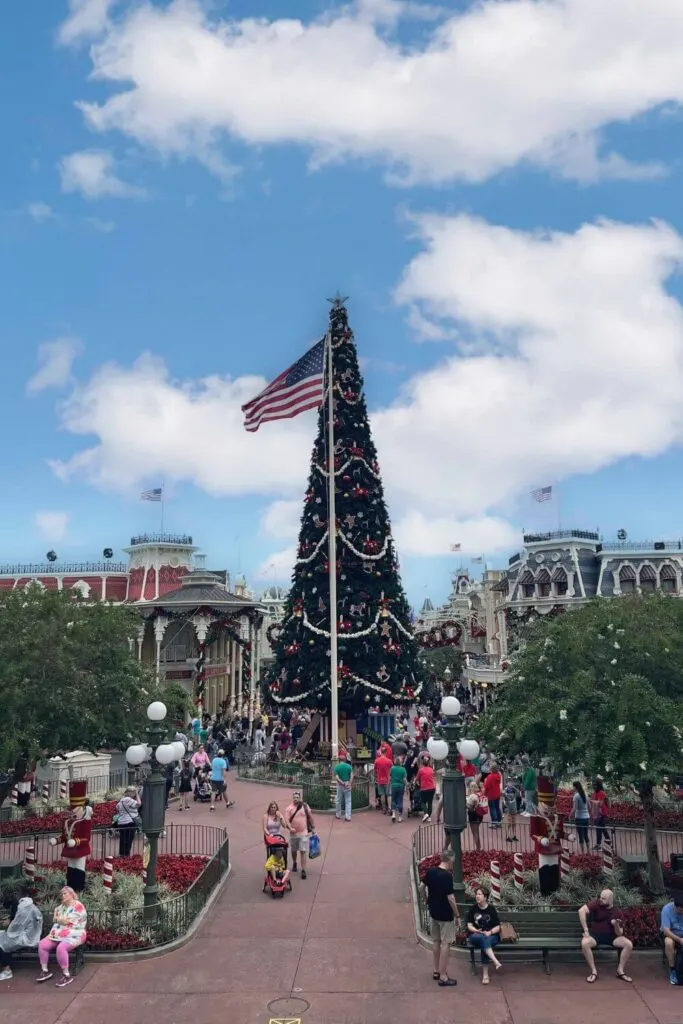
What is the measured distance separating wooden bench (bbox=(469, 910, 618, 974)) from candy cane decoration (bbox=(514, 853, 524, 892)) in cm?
129

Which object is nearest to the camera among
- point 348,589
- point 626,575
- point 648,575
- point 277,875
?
point 277,875

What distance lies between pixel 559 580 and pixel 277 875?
143 ft

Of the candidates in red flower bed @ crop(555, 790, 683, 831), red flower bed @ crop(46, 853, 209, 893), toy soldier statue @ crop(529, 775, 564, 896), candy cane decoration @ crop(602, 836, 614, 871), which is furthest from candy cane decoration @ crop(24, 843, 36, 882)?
red flower bed @ crop(555, 790, 683, 831)

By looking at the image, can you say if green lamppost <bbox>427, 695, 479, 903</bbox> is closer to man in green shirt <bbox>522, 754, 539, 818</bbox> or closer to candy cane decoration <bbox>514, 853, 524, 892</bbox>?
candy cane decoration <bbox>514, 853, 524, 892</bbox>

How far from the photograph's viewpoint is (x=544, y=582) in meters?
54.5

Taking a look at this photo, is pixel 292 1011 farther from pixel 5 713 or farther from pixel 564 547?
pixel 564 547

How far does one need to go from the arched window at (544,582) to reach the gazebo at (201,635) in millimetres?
19647

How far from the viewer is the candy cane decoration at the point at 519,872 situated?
41.6 ft

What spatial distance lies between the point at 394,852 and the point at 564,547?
136 feet

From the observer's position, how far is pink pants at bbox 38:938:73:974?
10.3 meters

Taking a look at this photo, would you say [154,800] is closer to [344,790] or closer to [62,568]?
[344,790]

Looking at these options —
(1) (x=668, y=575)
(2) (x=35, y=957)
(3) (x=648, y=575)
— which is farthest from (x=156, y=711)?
(1) (x=668, y=575)

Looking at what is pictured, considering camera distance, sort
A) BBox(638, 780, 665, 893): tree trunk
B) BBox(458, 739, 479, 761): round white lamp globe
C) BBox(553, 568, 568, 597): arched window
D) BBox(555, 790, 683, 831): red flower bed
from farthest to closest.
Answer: BBox(553, 568, 568, 597): arched window < BBox(555, 790, 683, 831): red flower bed < BBox(638, 780, 665, 893): tree trunk < BBox(458, 739, 479, 761): round white lamp globe

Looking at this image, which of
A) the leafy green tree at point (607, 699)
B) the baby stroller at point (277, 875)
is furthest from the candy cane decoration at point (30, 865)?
the leafy green tree at point (607, 699)
